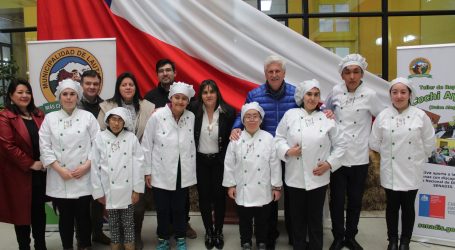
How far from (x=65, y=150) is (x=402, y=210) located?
3143mm

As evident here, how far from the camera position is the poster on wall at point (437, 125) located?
3.95 m

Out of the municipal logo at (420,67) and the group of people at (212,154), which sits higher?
the municipal logo at (420,67)

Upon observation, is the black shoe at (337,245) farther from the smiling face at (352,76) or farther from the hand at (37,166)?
the hand at (37,166)

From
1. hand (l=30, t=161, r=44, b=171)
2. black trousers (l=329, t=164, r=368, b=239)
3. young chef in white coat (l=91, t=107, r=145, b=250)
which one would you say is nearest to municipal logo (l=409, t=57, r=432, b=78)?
black trousers (l=329, t=164, r=368, b=239)

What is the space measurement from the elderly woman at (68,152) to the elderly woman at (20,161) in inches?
6.1

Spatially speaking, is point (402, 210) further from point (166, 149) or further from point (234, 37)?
point (234, 37)

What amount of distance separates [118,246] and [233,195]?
114 centimetres

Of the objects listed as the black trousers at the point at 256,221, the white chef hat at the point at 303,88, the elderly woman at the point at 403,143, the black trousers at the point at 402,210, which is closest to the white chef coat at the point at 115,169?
the black trousers at the point at 256,221

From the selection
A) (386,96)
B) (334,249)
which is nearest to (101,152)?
(334,249)

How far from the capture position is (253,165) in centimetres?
350

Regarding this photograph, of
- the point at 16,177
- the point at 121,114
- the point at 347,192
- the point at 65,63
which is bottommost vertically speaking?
the point at 347,192

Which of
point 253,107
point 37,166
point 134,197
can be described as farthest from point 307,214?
point 37,166

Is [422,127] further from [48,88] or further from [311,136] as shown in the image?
[48,88]

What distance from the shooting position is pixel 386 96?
4.68 m
